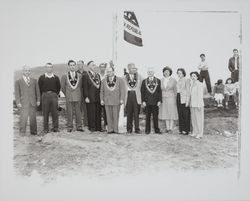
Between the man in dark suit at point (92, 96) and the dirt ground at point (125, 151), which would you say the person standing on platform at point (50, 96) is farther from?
the man in dark suit at point (92, 96)

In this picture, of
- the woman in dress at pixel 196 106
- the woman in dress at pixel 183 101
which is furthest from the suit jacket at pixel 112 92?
the woman in dress at pixel 196 106

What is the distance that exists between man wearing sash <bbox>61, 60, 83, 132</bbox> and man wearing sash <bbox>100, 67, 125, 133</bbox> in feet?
0.61

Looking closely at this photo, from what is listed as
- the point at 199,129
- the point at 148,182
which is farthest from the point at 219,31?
the point at 148,182

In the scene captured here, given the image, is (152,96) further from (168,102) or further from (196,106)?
(196,106)

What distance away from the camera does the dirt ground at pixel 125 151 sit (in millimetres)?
3023

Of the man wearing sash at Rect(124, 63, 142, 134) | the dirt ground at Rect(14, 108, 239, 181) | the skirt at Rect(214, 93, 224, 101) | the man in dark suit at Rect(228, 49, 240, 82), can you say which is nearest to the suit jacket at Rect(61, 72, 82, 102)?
the dirt ground at Rect(14, 108, 239, 181)

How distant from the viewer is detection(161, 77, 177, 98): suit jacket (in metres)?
3.18

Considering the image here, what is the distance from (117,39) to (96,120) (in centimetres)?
65

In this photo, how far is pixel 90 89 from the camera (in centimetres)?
316

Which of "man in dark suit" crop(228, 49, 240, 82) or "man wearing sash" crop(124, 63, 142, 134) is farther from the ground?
"man in dark suit" crop(228, 49, 240, 82)

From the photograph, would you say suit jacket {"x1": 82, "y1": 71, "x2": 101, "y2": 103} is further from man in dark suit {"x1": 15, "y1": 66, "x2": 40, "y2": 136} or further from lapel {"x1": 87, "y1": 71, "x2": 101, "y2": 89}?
man in dark suit {"x1": 15, "y1": 66, "x2": 40, "y2": 136}

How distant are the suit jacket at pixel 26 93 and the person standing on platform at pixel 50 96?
0.04 m

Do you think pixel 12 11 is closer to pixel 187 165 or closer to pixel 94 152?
pixel 94 152

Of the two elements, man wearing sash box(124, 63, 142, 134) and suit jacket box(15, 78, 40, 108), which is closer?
suit jacket box(15, 78, 40, 108)
